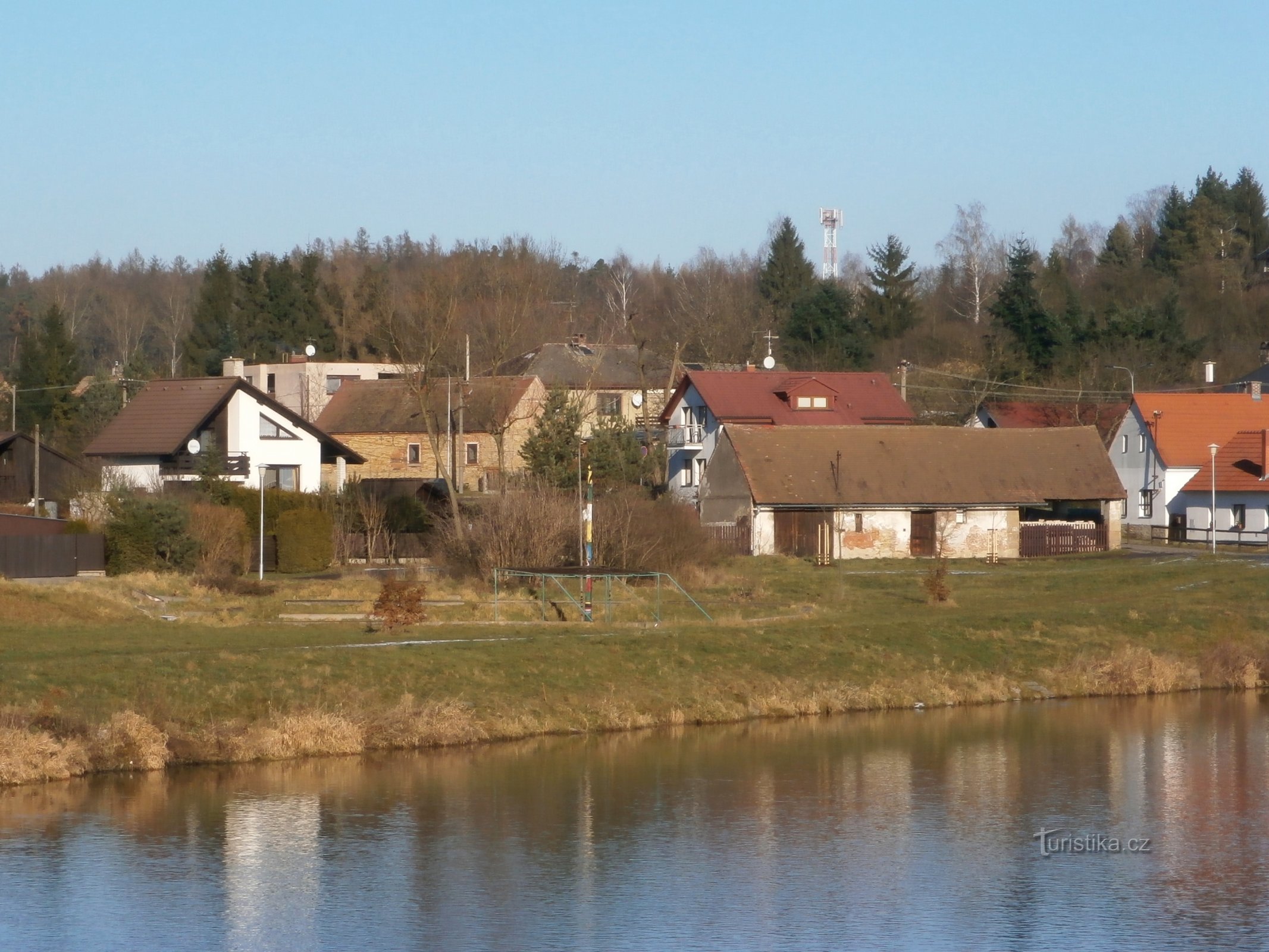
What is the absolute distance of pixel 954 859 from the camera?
17812 millimetres

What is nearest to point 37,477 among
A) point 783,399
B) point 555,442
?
point 555,442

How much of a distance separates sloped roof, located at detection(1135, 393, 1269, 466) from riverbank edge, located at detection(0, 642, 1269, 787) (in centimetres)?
3428

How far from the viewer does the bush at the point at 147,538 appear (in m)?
42.9

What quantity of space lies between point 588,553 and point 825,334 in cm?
5705

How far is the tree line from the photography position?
8362 cm

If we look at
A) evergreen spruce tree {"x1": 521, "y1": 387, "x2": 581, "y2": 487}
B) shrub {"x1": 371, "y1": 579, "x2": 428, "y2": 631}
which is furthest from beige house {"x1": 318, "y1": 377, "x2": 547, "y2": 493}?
shrub {"x1": 371, "y1": 579, "x2": 428, "y2": 631}

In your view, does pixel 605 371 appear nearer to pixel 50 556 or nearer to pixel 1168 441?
pixel 1168 441

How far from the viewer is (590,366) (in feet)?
291

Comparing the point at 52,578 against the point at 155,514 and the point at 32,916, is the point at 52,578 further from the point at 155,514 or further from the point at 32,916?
the point at 32,916

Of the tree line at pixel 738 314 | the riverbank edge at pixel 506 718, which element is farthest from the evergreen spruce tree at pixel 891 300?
the riverbank edge at pixel 506 718

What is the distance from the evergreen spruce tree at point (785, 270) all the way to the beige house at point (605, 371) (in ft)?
52.2

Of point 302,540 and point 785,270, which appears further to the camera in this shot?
point 785,270

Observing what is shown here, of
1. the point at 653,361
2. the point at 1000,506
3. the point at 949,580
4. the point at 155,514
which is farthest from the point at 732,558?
the point at 653,361

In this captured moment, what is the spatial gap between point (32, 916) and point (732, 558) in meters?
35.5
